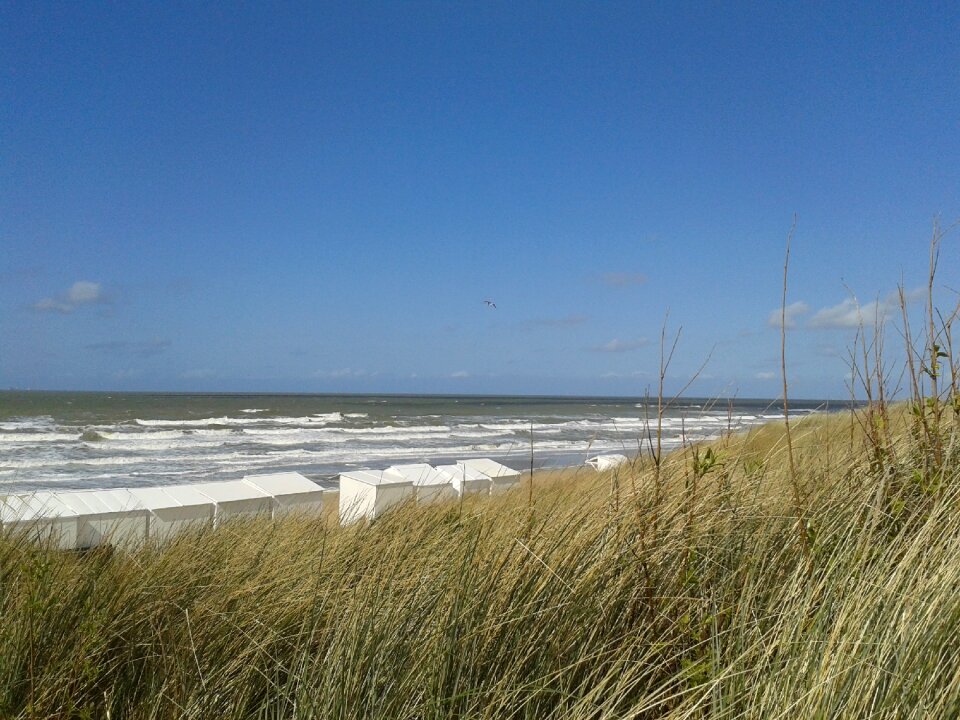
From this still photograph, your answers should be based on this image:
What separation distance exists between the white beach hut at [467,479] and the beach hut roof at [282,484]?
1.53m

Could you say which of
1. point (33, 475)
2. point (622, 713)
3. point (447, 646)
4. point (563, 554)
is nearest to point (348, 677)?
point (447, 646)

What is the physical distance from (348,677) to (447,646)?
0.95 ft

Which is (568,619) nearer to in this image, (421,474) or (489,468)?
(421,474)

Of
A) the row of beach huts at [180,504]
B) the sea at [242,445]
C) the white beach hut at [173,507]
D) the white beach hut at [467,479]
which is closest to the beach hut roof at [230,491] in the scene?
the row of beach huts at [180,504]

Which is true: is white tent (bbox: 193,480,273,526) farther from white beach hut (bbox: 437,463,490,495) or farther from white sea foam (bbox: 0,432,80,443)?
white sea foam (bbox: 0,432,80,443)

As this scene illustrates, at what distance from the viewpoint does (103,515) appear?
17.9 feet

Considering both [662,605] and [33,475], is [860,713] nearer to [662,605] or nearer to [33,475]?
[662,605]

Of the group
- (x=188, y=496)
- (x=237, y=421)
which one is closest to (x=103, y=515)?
(x=188, y=496)

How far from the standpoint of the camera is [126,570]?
3.28m

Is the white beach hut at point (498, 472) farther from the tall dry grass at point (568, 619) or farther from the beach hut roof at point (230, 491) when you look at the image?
the tall dry grass at point (568, 619)

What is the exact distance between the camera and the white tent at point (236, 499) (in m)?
6.28

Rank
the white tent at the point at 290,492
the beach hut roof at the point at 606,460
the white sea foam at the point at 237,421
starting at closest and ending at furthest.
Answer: the beach hut roof at the point at 606,460, the white tent at the point at 290,492, the white sea foam at the point at 237,421

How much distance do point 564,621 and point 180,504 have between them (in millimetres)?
4716

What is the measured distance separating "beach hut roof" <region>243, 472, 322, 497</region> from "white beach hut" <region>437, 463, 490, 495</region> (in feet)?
5.01
